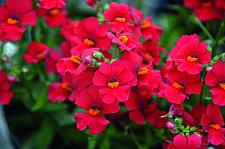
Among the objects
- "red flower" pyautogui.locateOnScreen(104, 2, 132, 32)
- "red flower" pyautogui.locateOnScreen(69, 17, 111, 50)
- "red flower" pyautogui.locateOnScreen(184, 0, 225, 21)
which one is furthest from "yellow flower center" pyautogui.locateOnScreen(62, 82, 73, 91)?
"red flower" pyautogui.locateOnScreen(184, 0, 225, 21)

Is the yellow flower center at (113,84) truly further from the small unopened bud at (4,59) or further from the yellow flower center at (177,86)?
the small unopened bud at (4,59)

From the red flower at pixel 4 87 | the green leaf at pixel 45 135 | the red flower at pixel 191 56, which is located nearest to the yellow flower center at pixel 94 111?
the red flower at pixel 191 56

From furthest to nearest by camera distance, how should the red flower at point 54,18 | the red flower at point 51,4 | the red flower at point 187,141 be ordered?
the red flower at point 54,18, the red flower at point 51,4, the red flower at point 187,141

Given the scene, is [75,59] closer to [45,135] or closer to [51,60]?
[51,60]

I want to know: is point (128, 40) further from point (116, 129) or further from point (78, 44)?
point (116, 129)

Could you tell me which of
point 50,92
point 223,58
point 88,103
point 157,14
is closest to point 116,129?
point 50,92

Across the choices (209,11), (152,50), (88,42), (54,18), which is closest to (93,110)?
(88,42)
